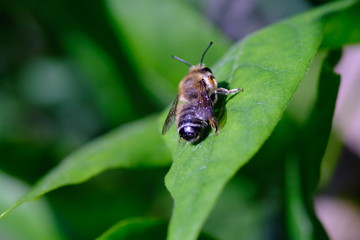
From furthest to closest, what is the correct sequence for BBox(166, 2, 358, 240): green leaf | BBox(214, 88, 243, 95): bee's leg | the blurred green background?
the blurred green background, BBox(214, 88, 243, 95): bee's leg, BBox(166, 2, 358, 240): green leaf

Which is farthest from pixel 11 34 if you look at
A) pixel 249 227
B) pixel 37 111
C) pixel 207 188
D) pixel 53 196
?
pixel 207 188

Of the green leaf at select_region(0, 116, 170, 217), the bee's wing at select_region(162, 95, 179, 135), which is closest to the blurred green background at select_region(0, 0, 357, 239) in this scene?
the green leaf at select_region(0, 116, 170, 217)

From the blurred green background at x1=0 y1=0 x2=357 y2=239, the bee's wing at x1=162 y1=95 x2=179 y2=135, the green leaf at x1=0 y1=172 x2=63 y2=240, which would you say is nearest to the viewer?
the bee's wing at x1=162 y1=95 x2=179 y2=135

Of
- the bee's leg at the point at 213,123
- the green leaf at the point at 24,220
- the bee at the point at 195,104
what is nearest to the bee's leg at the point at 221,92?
the bee at the point at 195,104

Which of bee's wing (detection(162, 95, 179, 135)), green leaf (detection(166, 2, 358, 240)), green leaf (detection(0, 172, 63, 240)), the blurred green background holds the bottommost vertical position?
green leaf (detection(166, 2, 358, 240))

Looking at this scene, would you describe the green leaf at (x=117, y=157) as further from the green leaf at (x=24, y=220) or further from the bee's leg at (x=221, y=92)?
the green leaf at (x=24, y=220)

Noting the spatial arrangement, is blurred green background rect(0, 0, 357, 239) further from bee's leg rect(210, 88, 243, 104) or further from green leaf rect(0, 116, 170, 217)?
bee's leg rect(210, 88, 243, 104)

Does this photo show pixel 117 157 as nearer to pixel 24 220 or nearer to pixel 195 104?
pixel 195 104
